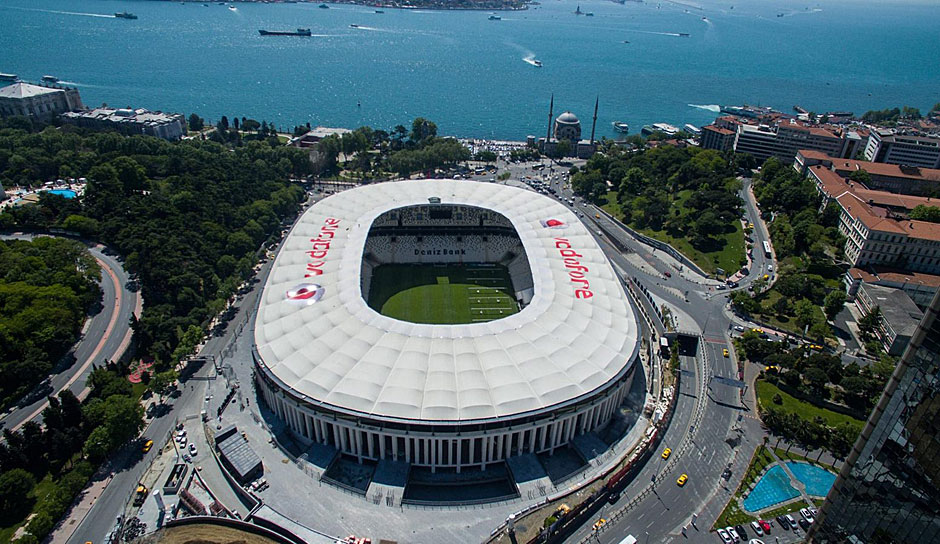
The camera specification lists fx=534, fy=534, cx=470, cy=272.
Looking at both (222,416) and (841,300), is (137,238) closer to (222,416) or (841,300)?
(222,416)

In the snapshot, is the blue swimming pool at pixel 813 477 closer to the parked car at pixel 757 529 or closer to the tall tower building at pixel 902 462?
the parked car at pixel 757 529

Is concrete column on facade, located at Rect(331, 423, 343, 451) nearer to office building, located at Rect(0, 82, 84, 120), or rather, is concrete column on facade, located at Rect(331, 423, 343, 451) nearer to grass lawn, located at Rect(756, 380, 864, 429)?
grass lawn, located at Rect(756, 380, 864, 429)

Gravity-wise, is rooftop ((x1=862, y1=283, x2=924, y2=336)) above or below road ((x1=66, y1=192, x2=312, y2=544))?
above

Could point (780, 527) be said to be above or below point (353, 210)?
below

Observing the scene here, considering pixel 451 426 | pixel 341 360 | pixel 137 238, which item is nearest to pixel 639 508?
pixel 451 426

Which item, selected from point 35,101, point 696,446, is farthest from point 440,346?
point 35,101

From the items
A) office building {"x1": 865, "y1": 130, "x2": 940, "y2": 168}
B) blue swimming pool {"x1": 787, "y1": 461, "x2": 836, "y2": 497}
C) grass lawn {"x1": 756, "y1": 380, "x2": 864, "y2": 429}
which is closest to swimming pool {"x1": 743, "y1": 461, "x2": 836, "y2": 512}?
blue swimming pool {"x1": 787, "y1": 461, "x2": 836, "y2": 497}

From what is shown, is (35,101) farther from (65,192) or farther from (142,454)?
(142,454)
